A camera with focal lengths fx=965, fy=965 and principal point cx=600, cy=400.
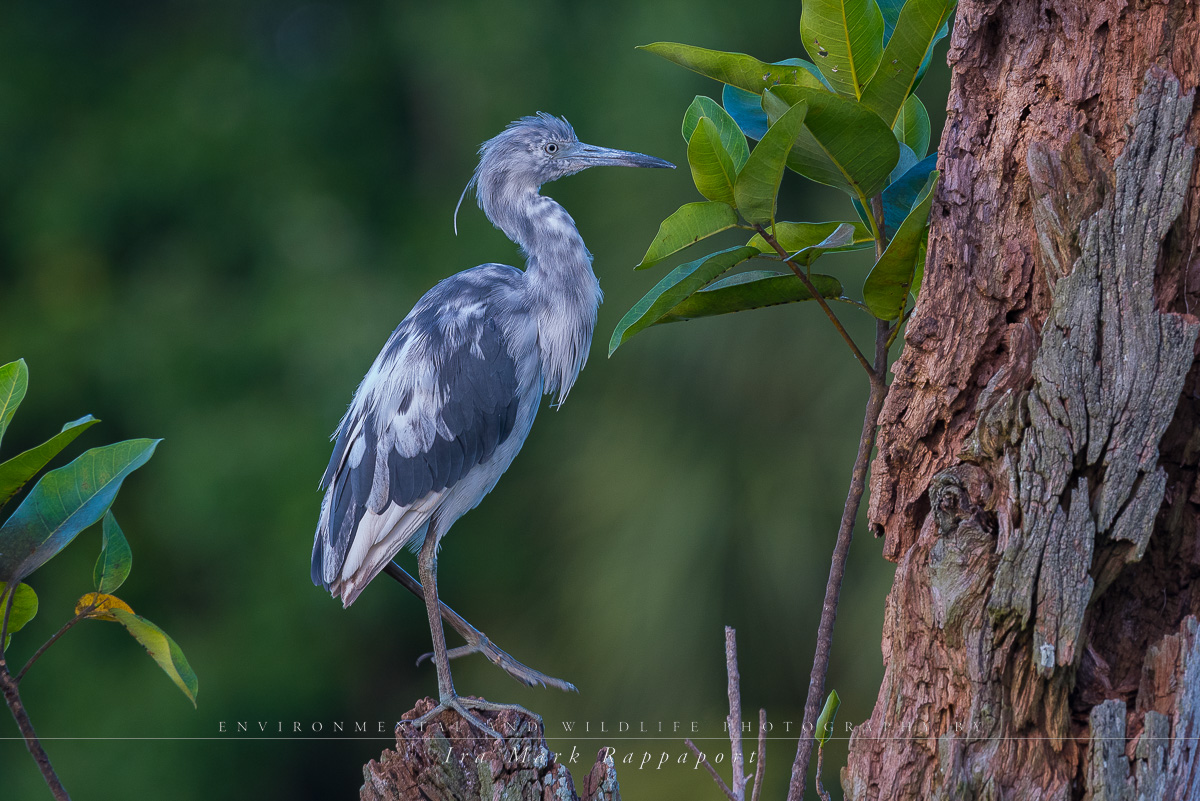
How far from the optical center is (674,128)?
2.83 m

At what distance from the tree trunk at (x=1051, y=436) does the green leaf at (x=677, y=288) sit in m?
0.17

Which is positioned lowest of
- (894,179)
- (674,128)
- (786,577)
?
(786,577)

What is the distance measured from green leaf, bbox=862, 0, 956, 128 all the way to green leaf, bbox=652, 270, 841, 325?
17cm

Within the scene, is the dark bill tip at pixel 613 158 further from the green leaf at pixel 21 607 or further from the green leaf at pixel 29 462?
the green leaf at pixel 21 607

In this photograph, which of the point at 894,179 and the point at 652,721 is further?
the point at 652,721

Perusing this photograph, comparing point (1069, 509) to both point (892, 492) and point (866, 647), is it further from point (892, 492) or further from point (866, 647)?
point (866, 647)

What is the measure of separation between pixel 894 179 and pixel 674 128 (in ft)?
6.48

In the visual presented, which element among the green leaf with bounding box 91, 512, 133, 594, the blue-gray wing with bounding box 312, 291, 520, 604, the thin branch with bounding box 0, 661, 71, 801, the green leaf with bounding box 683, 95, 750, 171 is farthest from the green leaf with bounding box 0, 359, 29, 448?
the green leaf with bounding box 683, 95, 750, 171

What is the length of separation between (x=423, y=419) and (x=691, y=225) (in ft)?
2.50

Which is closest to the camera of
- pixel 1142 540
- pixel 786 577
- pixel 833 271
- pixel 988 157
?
pixel 1142 540

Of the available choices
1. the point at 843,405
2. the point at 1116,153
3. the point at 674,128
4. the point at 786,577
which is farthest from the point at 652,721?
the point at 1116,153

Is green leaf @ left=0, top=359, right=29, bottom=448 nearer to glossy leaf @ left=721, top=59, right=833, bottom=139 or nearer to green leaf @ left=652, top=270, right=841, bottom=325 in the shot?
green leaf @ left=652, top=270, right=841, bottom=325

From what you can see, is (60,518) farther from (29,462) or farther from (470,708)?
(470,708)

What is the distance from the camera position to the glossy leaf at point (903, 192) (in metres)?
0.91
